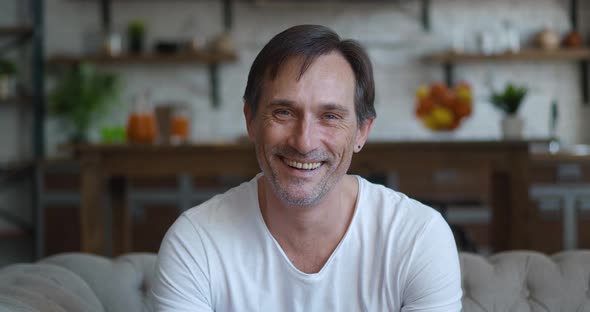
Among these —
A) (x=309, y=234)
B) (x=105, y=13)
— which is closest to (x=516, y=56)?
(x=105, y=13)

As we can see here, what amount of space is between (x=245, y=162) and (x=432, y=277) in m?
2.10

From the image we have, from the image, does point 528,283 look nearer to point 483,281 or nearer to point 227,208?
point 483,281

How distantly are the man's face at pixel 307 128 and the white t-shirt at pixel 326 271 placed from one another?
10 cm

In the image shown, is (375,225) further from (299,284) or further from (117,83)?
(117,83)

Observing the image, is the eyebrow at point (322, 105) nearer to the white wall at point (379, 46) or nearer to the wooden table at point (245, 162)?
the wooden table at point (245, 162)

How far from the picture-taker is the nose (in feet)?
4.25

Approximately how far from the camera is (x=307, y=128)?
4.26 ft

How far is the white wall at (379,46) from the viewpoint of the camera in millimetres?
5145

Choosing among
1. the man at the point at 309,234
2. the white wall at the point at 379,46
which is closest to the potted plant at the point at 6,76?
the white wall at the point at 379,46

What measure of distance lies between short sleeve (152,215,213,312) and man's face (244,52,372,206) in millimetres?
185

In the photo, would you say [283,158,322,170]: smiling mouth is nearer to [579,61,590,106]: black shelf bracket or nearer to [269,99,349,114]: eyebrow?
[269,99,349,114]: eyebrow

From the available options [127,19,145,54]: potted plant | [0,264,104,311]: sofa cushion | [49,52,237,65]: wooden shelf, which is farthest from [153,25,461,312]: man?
[127,19,145,54]: potted plant

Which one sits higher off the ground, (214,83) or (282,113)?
(282,113)

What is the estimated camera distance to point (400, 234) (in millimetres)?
1331
